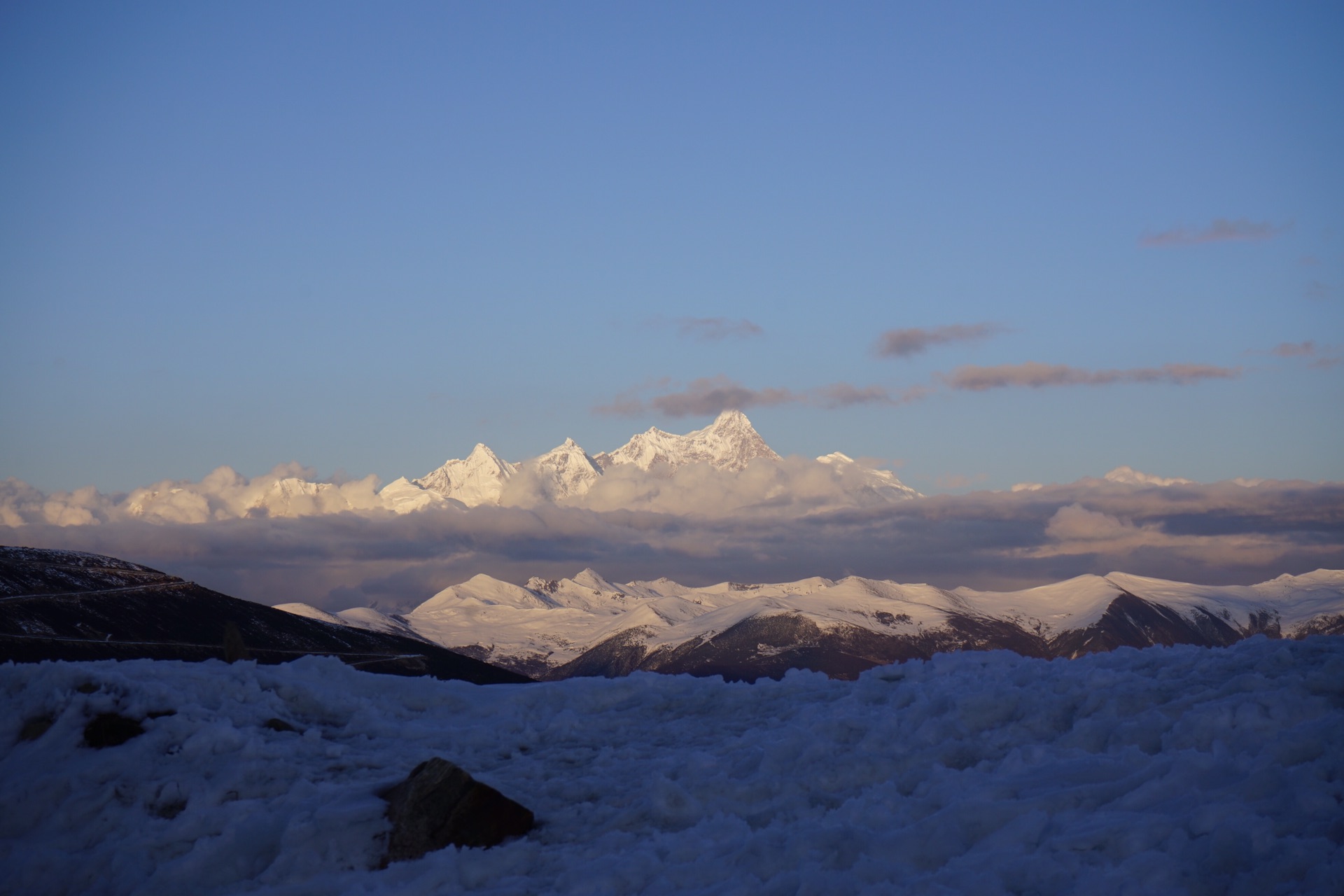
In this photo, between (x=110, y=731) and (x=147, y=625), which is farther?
(x=147, y=625)

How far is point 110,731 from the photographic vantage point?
901 inches

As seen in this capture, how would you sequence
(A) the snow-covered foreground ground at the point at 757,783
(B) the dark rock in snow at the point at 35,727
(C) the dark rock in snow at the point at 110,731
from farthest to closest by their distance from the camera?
1. (B) the dark rock in snow at the point at 35,727
2. (C) the dark rock in snow at the point at 110,731
3. (A) the snow-covered foreground ground at the point at 757,783

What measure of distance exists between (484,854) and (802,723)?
829cm

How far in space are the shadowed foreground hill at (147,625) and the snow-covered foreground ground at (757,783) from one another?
185ft

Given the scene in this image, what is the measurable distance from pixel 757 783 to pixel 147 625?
9159cm

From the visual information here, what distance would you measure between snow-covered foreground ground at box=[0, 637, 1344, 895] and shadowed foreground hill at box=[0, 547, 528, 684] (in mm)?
56458

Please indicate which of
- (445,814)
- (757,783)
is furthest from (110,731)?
(757,783)

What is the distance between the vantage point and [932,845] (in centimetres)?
1630

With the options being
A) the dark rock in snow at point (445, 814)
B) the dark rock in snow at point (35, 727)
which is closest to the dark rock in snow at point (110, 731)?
the dark rock in snow at point (35, 727)

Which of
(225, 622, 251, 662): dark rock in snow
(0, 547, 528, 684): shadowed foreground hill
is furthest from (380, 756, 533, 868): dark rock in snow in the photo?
(0, 547, 528, 684): shadowed foreground hill

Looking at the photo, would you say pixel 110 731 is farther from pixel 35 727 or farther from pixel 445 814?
pixel 445 814

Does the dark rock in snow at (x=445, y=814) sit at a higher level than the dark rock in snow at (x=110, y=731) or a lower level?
lower

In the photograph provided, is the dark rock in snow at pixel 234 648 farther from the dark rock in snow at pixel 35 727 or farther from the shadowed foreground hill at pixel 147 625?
the shadowed foreground hill at pixel 147 625

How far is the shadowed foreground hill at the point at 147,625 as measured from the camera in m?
83.7
